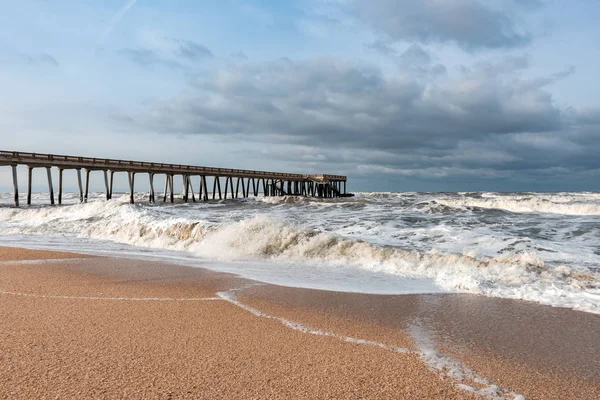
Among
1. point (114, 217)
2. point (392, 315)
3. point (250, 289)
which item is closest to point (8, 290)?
point (250, 289)

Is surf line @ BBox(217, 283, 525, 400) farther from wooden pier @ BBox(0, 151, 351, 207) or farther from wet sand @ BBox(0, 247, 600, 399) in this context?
wooden pier @ BBox(0, 151, 351, 207)

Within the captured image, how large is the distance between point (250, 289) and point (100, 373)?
3819 mm

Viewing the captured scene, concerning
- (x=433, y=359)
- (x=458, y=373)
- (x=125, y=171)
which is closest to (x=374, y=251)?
(x=433, y=359)

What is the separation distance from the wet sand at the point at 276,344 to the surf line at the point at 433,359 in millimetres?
18

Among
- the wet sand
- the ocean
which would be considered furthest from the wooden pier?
the wet sand

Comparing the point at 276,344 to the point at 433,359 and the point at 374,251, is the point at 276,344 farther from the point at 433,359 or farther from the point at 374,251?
the point at 374,251

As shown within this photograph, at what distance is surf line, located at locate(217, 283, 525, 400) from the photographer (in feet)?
10.2

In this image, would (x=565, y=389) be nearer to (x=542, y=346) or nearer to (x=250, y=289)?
(x=542, y=346)

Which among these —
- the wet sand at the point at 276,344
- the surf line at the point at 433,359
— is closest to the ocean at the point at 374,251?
the wet sand at the point at 276,344

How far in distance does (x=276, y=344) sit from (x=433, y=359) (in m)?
1.39

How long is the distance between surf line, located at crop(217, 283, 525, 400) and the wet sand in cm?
2

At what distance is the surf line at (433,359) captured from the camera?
312 cm

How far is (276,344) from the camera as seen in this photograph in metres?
4.00

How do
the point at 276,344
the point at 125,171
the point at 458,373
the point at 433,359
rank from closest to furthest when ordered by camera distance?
1. the point at 458,373
2. the point at 433,359
3. the point at 276,344
4. the point at 125,171
